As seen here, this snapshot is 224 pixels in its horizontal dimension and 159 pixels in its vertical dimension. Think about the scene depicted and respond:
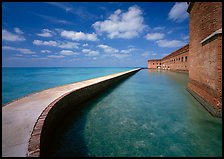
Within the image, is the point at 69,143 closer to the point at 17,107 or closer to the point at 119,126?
the point at 119,126

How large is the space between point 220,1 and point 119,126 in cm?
544

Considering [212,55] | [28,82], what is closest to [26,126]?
[212,55]

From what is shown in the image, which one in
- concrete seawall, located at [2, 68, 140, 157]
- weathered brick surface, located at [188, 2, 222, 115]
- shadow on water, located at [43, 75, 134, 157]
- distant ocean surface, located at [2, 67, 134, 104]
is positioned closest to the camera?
concrete seawall, located at [2, 68, 140, 157]

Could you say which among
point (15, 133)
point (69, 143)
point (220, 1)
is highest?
point (220, 1)

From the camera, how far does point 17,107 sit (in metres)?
3.86

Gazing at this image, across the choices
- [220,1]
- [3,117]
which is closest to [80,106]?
[3,117]

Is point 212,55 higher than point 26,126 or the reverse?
higher

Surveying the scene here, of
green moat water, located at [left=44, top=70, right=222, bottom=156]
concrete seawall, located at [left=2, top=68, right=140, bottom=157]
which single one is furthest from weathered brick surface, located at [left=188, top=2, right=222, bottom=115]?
concrete seawall, located at [left=2, top=68, right=140, bottom=157]

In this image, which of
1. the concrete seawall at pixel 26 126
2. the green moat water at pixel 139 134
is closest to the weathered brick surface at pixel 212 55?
the green moat water at pixel 139 134

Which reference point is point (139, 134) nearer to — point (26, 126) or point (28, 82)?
point (26, 126)

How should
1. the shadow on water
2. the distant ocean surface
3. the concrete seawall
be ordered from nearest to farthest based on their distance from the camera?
the concrete seawall → the shadow on water → the distant ocean surface

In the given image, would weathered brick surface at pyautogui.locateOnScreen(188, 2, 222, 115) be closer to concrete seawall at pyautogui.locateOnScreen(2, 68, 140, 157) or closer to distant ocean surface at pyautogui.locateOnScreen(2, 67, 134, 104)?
concrete seawall at pyautogui.locateOnScreen(2, 68, 140, 157)

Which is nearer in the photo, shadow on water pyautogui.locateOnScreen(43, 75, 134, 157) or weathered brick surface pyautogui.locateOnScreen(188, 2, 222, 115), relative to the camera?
shadow on water pyautogui.locateOnScreen(43, 75, 134, 157)

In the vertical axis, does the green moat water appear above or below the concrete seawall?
below
